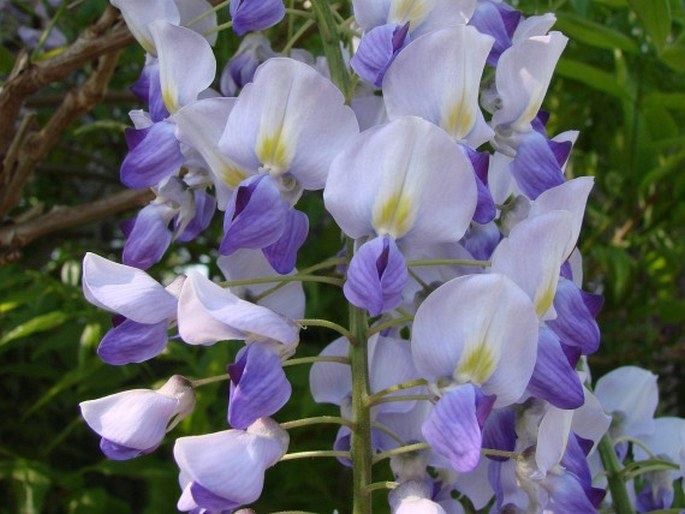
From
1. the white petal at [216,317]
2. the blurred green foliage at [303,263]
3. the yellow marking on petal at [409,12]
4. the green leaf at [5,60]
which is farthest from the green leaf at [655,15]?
the green leaf at [5,60]

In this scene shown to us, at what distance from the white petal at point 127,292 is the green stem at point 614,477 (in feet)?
1.39

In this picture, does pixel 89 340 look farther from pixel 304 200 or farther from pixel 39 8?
pixel 39 8

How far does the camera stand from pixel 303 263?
5.37ft

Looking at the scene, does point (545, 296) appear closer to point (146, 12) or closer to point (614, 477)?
point (614, 477)

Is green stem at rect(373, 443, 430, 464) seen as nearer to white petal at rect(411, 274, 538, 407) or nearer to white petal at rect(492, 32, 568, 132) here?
white petal at rect(411, 274, 538, 407)

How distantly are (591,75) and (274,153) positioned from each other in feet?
2.46

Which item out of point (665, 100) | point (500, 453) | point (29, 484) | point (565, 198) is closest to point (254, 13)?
point (565, 198)

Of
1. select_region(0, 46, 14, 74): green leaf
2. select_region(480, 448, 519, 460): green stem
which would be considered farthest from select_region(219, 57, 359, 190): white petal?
select_region(0, 46, 14, 74): green leaf

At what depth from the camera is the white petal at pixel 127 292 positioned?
0.77 metres

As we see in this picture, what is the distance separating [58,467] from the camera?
1.95 meters

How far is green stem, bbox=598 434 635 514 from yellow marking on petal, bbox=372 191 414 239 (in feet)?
1.14

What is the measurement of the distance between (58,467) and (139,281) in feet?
4.17

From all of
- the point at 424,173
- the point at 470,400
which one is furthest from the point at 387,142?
the point at 470,400

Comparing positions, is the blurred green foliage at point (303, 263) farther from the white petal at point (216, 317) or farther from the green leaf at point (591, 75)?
the white petal at point (216, 317)
